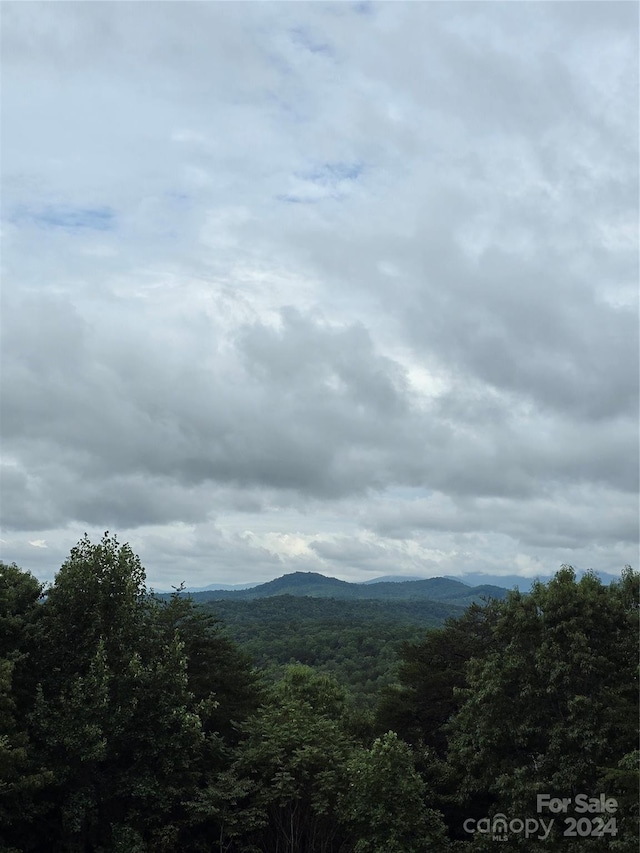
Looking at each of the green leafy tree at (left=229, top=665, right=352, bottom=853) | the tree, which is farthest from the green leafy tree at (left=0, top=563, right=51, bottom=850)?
the tree

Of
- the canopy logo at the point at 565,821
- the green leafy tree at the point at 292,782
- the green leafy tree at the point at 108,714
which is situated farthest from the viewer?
the green leafy tree at the point at 292,782

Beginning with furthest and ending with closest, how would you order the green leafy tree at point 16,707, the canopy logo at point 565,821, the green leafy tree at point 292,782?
the green leafy tree at point 292,782
the green leafy tree at point 16,707
the canopy logo at point 565,821

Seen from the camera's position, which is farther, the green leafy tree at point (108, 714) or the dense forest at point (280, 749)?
the green leafy tree at point (108, 714)

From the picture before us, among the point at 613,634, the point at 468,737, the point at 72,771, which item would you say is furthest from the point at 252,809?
the point at 613,634

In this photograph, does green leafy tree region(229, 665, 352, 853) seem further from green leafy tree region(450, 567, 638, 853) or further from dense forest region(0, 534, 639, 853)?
green leafy tree region(450, 567, 638, 853)

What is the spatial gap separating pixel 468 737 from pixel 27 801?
18342 millimetres

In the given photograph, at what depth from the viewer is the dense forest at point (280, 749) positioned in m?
26.5

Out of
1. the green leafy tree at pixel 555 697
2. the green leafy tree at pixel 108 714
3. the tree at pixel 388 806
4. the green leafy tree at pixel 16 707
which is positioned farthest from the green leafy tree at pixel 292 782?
the green leafy tree at pixel 16 707

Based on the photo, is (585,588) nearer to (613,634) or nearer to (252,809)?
(613,634)

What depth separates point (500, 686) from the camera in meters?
29.0

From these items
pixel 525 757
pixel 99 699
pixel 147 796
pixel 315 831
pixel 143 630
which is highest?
pixel 143 630

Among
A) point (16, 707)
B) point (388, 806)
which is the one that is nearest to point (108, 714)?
point (16, 707)

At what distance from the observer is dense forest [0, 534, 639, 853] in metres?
26.5

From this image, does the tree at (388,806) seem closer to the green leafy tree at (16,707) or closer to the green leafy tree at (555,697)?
the green leafy tree at (555,697)
